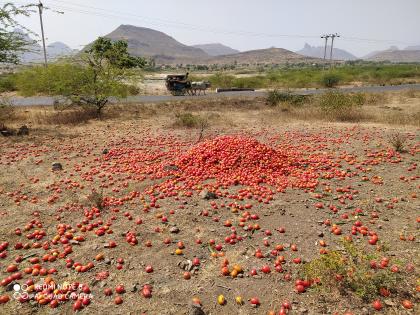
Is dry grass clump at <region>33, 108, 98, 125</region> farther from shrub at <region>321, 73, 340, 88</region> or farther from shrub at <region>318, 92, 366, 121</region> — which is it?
shrub at <region>321, 73, 340, 88</region>

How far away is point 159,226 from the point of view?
6449 mm

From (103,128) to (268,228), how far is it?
12.4 m

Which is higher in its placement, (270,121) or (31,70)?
(31,70)

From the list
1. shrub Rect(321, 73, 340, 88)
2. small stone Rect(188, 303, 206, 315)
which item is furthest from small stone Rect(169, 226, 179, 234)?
shrub Rect(321, 73, 340, 88)

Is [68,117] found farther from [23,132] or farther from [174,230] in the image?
[174,230]

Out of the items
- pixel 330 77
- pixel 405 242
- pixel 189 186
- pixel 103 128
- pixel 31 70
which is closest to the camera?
pixel 405 242

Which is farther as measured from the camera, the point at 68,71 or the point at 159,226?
the point at 68,71

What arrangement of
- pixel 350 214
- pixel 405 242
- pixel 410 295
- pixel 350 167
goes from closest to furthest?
pixel 410 295 < pixel 405 242 < pixel 350 214 < pixel 350 167

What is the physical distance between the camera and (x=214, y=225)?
644 centimetres

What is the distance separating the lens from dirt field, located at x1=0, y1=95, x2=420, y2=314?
4465 millimetres

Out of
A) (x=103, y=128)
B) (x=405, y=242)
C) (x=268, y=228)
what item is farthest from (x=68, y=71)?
(x=405, y=242)

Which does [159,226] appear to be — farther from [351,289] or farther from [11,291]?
[351,289]

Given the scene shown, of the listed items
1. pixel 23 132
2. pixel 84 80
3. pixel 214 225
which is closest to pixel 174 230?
pixel 214 225

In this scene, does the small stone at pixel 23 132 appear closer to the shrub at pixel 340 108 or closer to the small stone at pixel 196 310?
the small stone at pixel 196 310
